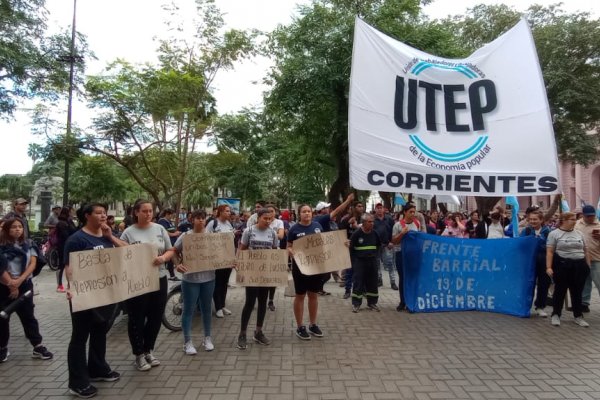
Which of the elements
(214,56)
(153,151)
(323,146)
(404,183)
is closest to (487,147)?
(404,183)

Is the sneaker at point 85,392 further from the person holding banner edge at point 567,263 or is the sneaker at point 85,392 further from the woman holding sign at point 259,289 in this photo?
the person holding banner edge at point 567,263

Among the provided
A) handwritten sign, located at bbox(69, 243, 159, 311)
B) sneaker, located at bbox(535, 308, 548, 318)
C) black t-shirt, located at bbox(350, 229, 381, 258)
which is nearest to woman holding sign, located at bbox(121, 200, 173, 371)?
handwritten sign, located at bbox(69, 243, 159, 311)

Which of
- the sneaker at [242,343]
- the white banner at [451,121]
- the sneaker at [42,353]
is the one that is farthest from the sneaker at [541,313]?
the sneaker at [42,353]

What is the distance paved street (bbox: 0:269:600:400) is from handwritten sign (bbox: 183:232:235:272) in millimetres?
1064

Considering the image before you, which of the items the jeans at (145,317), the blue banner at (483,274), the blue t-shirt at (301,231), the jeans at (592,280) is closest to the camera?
the jeans at (145,317)

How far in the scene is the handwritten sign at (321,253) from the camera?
6102 mm

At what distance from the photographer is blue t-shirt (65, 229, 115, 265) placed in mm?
4363

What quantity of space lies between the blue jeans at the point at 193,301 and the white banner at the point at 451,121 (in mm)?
2271

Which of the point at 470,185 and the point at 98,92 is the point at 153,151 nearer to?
the point at 98,92

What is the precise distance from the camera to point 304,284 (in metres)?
6.12

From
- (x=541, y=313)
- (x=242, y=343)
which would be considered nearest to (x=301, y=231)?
(x=242, y=343)

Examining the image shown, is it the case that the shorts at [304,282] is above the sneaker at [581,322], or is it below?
above

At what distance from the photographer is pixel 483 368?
5066 millimetres

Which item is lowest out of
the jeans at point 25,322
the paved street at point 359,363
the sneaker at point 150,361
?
the paved street at point 359,363
